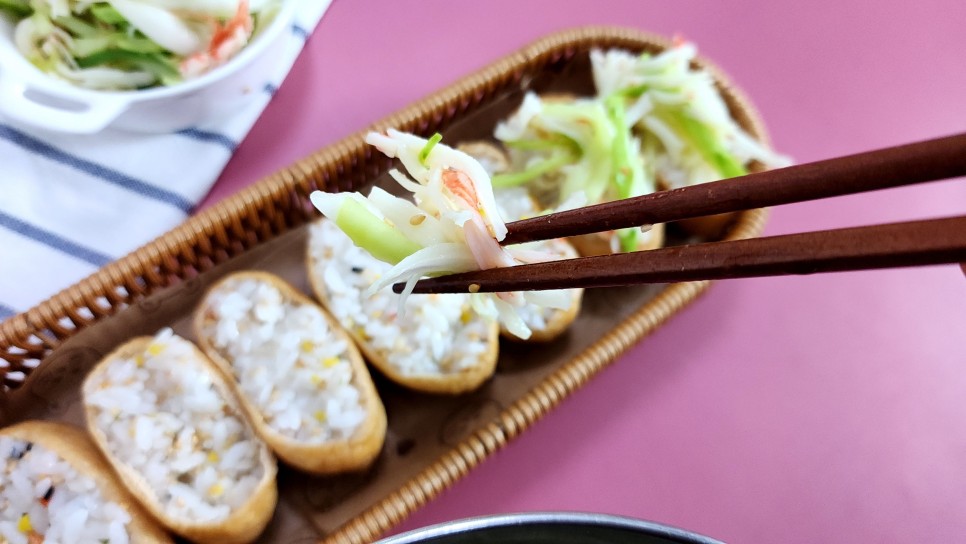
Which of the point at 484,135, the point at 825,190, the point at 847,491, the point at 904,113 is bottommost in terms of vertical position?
the point at 847,491

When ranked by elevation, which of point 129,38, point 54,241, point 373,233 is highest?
point 129,38

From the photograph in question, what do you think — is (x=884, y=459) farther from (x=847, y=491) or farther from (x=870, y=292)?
(x=870, y=292)

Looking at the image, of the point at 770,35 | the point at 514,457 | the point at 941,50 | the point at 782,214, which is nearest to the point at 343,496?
the point at 514,457

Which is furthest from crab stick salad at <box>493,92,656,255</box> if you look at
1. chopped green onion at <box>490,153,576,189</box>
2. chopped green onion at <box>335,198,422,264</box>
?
chopped green onion at <box>335,198,422,264</box>

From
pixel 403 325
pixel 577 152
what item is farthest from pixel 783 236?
pixel 577 152

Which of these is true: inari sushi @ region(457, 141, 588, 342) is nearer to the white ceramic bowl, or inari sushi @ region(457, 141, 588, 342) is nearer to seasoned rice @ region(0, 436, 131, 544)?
the white ceramic bowl

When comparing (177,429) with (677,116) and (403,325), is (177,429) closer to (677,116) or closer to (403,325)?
(403,325)

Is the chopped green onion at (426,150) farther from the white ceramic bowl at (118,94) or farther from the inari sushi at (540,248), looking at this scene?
the white ceramic bowl at (118,94)

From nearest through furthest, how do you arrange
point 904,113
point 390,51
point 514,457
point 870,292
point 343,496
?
point 343,496 → point 514,457 → point 870,292 → point 390,51 → point 904,113
